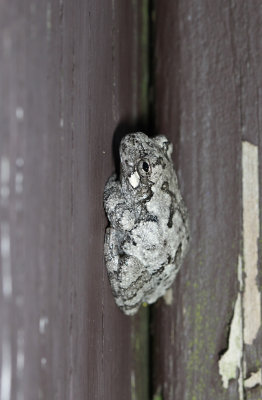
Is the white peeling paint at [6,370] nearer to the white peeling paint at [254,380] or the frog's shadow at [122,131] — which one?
the frog's shadow at [122,131]

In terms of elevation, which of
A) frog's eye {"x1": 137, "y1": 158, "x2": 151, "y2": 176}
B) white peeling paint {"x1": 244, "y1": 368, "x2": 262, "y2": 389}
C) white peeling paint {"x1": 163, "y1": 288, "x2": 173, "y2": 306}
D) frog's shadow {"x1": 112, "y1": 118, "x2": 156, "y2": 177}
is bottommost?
white peeling paint {"x1": 244, "y1": 368, "x2": 262, "y2": 389}

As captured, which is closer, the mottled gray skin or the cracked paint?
the mottled gray skin

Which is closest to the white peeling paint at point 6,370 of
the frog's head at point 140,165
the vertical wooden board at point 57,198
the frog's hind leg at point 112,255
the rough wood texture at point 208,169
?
the vertical wooden board at point 57,198

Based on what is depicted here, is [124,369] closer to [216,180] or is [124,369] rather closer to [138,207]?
[138,207]

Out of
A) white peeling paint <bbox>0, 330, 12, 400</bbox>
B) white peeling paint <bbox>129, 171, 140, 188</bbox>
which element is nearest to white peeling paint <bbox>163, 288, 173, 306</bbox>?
white peeling paint <bbox>129, 171, 140, 188</bbox>

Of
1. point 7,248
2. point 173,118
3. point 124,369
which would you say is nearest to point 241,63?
point 173,118

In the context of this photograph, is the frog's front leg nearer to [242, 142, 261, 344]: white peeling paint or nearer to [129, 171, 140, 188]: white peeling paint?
[129, 171, 140, 188]: white peeling paint

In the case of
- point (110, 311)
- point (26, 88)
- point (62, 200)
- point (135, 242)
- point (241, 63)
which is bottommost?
point (110, 311)
